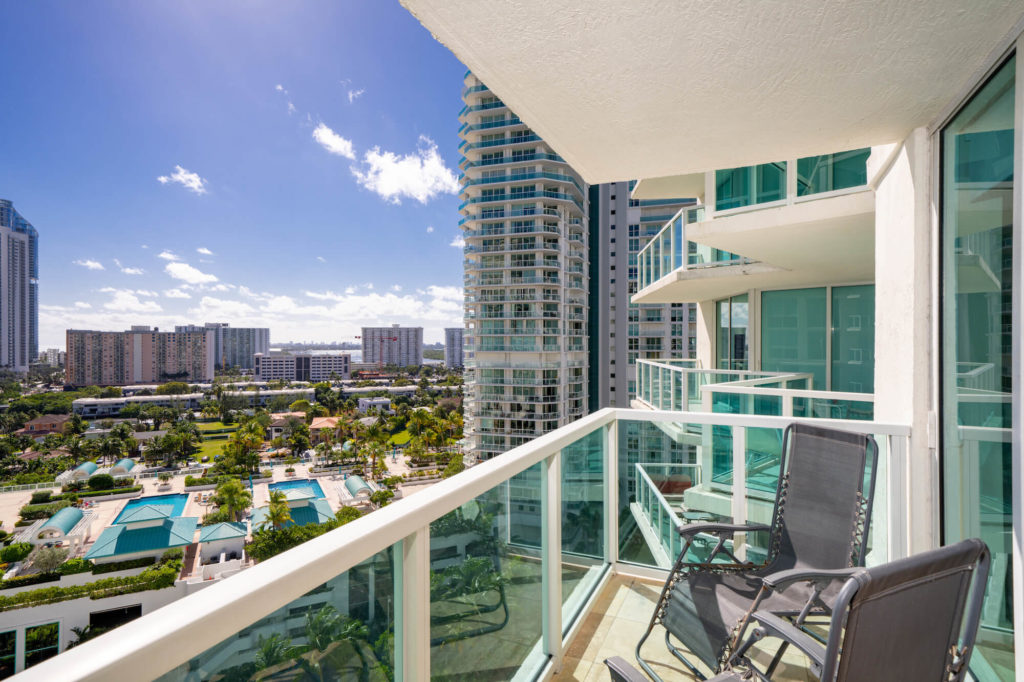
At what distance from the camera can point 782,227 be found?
17.9 ft

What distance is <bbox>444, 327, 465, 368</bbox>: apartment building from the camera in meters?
97.9

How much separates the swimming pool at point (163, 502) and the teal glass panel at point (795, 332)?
42.9 meters

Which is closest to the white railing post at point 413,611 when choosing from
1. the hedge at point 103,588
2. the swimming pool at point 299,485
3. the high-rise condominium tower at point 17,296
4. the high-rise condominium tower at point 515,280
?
the hedge at point 103,588

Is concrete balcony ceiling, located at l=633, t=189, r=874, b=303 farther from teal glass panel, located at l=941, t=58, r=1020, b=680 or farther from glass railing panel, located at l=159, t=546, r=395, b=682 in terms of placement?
glass railing panel, located at l=159, t=546, r=395, b=682

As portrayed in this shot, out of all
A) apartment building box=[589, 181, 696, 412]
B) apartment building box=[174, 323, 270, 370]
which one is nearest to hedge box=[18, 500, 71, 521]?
apartment building box=[589, 181, 696, 412]

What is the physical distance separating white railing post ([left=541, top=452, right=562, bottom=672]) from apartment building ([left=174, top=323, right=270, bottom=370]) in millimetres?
90786

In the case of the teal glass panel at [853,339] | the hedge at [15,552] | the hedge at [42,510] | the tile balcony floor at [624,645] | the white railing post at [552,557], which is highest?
the teal glass panel at [853,339]

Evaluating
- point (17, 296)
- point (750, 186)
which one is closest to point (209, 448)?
point (17, 296)

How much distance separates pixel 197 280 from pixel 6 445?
5710 centimetres

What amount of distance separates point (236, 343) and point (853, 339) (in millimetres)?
100354

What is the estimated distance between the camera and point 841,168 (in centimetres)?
503

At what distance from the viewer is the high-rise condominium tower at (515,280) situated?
4166 centimetres

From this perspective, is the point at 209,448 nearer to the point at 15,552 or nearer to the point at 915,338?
the point at 15,552

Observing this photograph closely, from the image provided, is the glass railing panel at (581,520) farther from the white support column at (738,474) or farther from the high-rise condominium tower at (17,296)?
the high-rise condominium tower at (17,296)
